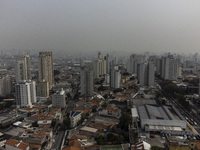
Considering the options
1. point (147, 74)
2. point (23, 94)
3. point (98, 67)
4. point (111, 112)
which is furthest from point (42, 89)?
point (98, 67)

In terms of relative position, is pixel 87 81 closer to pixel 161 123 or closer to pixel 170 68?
pixel 161 123

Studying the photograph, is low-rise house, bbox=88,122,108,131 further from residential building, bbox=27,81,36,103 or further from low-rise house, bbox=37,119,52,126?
residential building, bbox=27,81,36,103

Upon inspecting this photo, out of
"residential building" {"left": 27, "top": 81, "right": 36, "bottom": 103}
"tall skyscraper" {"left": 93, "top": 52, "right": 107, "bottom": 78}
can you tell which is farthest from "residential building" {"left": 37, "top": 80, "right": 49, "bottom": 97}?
"tall skyscraper" {"left": 93, "top": 52, "right": 107, "bottom": 78}

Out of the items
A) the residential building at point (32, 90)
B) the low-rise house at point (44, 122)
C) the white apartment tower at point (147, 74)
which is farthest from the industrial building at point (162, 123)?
the white apartment tower at point (147, 74)

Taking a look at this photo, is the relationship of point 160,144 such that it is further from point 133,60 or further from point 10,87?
point 133,60

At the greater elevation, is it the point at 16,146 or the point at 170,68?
the point at 170,68

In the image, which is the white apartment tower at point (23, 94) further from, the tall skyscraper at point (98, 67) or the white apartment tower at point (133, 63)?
the white apartment tower at point (133, 63)

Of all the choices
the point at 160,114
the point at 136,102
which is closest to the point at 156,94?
the point at 136,102
